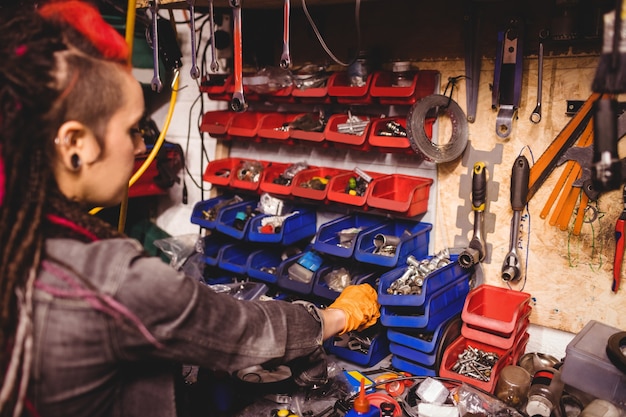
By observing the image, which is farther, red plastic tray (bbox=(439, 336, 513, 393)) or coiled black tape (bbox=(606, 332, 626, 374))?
red plastic tray (bbox=(439, 336, 513, 393))

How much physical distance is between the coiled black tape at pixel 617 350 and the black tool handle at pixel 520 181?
1.40 feet

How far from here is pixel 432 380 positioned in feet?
4.50

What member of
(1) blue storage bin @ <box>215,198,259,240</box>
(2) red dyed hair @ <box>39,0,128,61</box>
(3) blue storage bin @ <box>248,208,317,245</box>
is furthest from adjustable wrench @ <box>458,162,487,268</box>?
(2) red dyed hair @ <box>39,0,128,61</box>

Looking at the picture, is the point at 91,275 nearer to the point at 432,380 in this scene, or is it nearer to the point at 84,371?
the point at 84,371

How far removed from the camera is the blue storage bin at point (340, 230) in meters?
1.61

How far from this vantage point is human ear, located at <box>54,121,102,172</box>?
82 cm

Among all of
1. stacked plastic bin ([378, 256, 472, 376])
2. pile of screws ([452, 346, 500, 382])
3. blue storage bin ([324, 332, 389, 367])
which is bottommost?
blue storage bin ([324, 332, 389, 367])

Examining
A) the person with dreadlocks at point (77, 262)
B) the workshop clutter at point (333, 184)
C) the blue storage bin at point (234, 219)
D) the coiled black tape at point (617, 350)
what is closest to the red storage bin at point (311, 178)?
the workshop clutter at point (333, 184)

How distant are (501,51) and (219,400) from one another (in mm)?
1270

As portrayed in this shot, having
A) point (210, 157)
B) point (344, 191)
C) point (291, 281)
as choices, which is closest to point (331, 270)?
point (291, 281)

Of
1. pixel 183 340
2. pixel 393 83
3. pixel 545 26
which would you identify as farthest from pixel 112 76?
pixel 545 26

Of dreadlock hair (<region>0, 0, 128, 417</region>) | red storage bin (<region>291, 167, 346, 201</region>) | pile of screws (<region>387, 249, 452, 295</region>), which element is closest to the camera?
dreadlock hair (<region>0, 0, 128, 417</region>)

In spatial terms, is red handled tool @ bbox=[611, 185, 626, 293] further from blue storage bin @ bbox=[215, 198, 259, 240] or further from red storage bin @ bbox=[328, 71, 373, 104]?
blue storage bin @ bbox=[215, 198, 259, 240]

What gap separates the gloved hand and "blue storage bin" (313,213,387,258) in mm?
145
